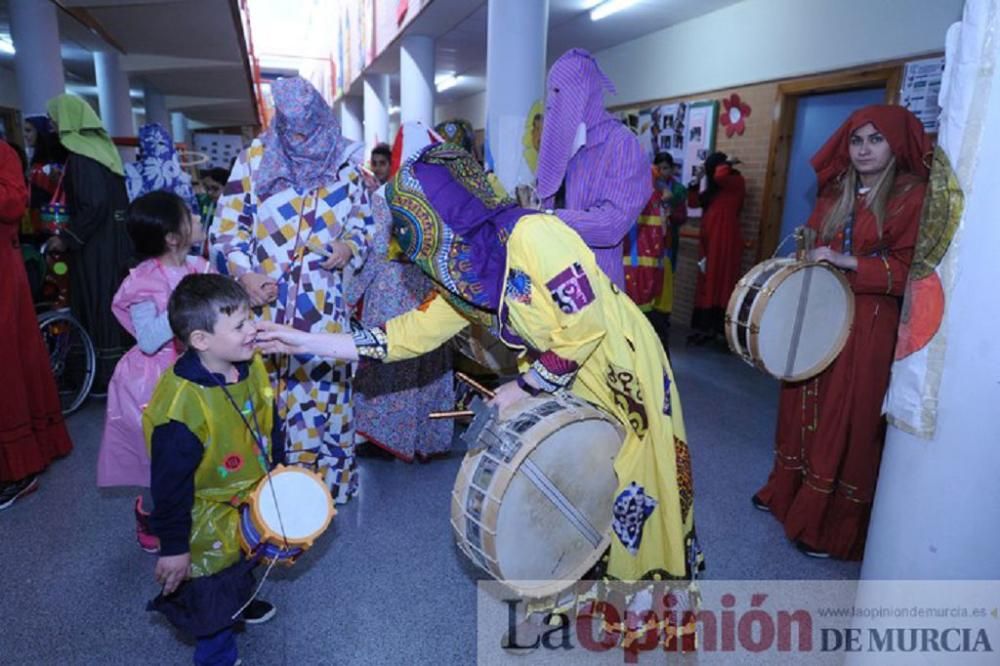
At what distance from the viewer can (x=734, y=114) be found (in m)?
5.82

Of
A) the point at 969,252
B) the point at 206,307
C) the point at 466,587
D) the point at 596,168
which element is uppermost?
the point at 596,168

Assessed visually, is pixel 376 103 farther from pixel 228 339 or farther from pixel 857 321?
pixel 228 339

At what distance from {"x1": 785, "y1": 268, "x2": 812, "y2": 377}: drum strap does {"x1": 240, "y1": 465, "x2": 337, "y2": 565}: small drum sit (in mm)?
1646

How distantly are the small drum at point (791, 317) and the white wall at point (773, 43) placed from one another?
2832mm

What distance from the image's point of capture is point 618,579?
5.43ft

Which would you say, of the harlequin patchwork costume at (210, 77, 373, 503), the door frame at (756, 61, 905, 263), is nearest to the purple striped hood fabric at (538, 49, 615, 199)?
the harlequin patchwork costume at (210, 77, 373, 503)

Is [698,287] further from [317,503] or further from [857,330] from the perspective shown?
[317,503]

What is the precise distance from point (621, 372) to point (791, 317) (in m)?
1.01

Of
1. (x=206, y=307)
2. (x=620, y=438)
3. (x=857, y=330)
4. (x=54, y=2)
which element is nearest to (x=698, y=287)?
(x=857, y=330)

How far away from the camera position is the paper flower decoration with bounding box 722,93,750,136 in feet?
18.7

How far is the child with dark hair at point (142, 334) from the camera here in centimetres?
209

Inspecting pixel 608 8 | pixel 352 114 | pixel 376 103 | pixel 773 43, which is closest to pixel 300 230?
pixel 773 43

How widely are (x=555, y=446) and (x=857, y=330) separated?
1540mm

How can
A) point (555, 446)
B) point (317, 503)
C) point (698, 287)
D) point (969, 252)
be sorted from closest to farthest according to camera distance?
point (969, 252) → point (555, 446) → point (317, 503) → point (698, 287)
